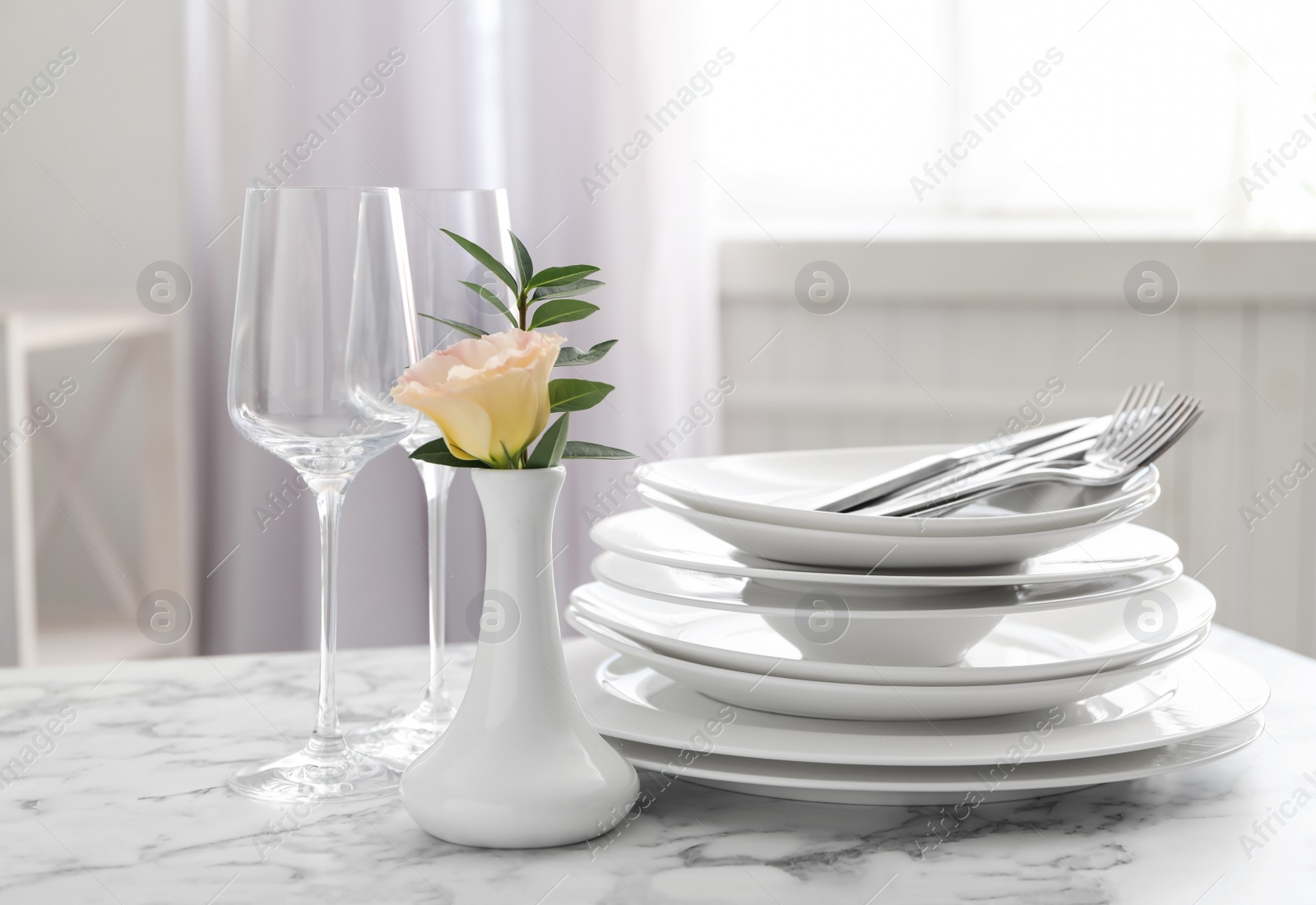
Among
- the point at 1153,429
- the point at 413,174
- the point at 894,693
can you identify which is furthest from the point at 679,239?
the point at 894,693

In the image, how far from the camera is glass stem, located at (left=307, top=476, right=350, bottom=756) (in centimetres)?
55

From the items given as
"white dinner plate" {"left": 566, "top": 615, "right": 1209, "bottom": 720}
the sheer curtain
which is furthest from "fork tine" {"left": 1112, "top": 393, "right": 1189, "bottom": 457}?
the sheer curtain

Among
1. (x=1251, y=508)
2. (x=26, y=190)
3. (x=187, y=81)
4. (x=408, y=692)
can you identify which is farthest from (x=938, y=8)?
(x=408, y=692)

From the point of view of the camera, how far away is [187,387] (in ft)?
5.36

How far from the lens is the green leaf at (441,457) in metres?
0.46

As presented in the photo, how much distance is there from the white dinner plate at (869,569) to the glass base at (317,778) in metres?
0.15

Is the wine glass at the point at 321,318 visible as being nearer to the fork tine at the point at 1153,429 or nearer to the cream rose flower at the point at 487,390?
the cream rose flower at the point at 487,390

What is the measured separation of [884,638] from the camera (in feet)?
1.73

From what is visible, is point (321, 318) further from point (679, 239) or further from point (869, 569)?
point (679, 239)

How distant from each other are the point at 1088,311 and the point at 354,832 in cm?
146

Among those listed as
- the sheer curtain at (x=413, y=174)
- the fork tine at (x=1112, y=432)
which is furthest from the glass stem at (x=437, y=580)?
the sheer curtain at (x=413, y=174)

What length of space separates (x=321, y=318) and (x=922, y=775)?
0.32 meters

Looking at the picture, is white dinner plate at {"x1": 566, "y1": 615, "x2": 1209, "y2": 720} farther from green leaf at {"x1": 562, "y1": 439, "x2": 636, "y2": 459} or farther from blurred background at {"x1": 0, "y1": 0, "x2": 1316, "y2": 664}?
blurred background at {"x1": 0, "y1": 0, "x2": 1316, "y2": 664}

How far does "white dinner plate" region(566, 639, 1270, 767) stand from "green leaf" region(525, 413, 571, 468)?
136 mm
